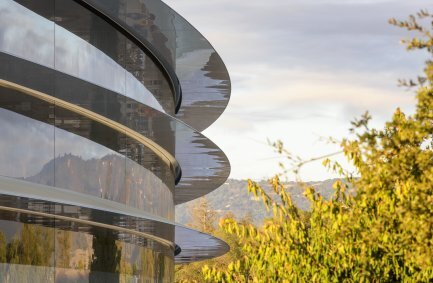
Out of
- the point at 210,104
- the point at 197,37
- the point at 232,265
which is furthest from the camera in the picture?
the point at 210,104

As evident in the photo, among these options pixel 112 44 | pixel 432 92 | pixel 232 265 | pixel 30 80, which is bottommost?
pixel 232 265

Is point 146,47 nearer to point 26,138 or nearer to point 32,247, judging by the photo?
point 26,138

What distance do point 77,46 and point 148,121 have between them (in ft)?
16.4

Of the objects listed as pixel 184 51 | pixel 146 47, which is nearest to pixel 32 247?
pixel 146 47

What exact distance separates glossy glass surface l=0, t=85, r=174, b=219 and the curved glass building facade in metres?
0.03

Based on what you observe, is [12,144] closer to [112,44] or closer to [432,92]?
[112,44]

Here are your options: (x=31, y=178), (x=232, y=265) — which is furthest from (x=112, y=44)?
(x=232, y=265)

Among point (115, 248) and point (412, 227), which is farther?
point (115, 248)

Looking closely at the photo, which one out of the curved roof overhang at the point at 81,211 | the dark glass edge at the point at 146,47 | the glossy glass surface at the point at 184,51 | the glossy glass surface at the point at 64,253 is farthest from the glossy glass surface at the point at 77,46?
the glossy glass surface at the point at 64,253

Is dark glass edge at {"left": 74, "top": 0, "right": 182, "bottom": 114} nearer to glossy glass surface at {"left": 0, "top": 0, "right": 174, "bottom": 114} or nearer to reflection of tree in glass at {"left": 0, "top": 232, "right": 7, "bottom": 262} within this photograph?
glossy glass surface at {"left": 0, "top": 0, "right": 174, "bottom": 114}

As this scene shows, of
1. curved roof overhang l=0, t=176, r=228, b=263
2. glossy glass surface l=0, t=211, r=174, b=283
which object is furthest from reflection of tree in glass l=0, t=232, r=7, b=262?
curved roof overhang l=0, t=176, r=228, b=263

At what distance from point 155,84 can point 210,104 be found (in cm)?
818

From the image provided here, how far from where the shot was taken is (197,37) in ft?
82.7

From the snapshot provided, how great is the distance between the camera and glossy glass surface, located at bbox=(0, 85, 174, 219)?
53.9ft
